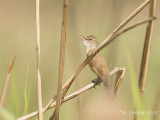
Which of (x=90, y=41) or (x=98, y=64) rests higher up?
(x=90, y=41)

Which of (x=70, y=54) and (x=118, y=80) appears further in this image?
(x=70, y=54)

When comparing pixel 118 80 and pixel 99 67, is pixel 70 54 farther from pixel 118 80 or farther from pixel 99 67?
pixel 99 67

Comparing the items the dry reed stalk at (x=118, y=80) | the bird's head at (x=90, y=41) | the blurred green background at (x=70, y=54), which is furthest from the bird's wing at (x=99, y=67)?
the dry reed stalk at (x=118, y=80)

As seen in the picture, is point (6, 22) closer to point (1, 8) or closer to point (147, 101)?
point (1, 8)

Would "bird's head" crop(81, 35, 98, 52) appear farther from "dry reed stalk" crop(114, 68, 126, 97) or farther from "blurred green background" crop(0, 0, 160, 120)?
"dry reed stalk" crop(114, 68, 126, 97)

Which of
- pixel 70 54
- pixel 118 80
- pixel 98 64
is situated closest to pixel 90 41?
pixel 98 64

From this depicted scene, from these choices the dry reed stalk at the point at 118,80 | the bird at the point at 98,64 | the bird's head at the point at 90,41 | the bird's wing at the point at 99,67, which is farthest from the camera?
the bird's head at the point at 90,41

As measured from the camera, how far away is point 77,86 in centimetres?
264

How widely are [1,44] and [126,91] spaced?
2.00 metres

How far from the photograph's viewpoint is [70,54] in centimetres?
318

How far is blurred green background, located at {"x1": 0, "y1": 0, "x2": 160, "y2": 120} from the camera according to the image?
8.66 ft

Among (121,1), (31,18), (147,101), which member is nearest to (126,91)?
(147,101)

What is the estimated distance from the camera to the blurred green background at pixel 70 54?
264 centimetres

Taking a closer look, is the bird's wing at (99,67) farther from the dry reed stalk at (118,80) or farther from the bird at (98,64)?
the dry reed stalk at (118,80)
